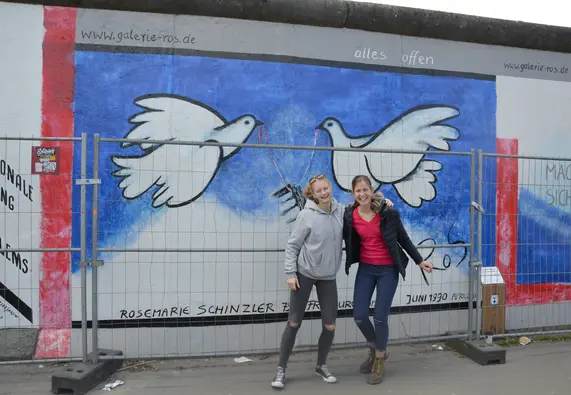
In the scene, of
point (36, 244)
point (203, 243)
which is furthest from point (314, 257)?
point (36, 244)

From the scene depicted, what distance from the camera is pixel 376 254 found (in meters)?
4.10

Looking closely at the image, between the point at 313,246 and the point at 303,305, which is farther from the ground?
the point at 313,246

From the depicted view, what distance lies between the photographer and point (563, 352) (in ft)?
16.8

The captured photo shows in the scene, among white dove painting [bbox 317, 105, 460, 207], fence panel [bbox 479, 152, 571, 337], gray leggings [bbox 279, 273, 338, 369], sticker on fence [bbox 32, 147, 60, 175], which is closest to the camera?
gray leggings [bbox 279, 273, 338, 369]

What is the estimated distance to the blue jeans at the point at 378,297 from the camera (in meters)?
4.09

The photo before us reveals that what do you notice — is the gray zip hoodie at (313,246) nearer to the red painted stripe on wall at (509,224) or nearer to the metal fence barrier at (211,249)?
the metal fence barrier at (211,249)

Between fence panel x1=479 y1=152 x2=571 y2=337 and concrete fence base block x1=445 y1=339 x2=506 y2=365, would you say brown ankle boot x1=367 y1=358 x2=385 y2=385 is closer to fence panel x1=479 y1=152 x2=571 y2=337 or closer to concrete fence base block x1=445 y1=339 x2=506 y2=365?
concrete fence base block x1=445 y1=339 x2=506 y2=365

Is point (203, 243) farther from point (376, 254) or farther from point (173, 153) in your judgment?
point (376, 254)

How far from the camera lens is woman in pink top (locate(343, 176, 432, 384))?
13.3 feet

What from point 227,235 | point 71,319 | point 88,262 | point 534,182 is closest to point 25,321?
point 71,319

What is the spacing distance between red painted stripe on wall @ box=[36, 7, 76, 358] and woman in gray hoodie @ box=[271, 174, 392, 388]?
2371 millimetres

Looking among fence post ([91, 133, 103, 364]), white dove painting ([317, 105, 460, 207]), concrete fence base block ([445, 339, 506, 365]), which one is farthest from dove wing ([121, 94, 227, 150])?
concrete fence base block ([445, 339, 506, 365])

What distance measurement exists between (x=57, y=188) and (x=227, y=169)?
1.74 meters

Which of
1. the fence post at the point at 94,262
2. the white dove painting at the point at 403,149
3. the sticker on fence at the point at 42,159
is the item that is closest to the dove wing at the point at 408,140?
the white dove painting at the point at 403,149
